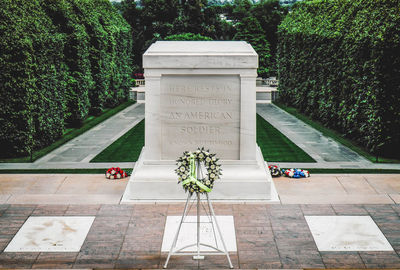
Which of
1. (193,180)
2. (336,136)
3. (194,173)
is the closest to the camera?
(193,180)

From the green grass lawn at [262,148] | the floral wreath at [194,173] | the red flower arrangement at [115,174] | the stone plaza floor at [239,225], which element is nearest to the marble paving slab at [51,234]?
the stone plaza floor at [239,225]

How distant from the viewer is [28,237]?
358 inches

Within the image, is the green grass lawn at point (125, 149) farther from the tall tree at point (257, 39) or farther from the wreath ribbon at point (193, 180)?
the tall tree at point (257, 39)

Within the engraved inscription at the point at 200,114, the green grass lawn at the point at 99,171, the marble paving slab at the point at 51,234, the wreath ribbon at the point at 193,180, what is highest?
the engraved inscription at the point at 200,114

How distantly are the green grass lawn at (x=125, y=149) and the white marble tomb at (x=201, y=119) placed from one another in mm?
4919

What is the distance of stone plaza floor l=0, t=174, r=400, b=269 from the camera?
8.24 meters

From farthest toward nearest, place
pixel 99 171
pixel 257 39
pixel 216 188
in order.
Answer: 1. pixel 257 39
2. pixel 99 171
3. pixel 216 188

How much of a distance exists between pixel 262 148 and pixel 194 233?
8.68 m

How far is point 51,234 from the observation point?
9234 millimetres

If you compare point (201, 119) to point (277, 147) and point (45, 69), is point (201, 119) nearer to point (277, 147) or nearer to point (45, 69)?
point (277, 147)

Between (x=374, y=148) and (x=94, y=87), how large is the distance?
13.4 metres

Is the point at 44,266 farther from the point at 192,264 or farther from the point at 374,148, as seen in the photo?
the point at 374,148

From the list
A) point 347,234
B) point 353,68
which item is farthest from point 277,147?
point 347,234

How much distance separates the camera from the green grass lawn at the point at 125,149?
16.0 meters
